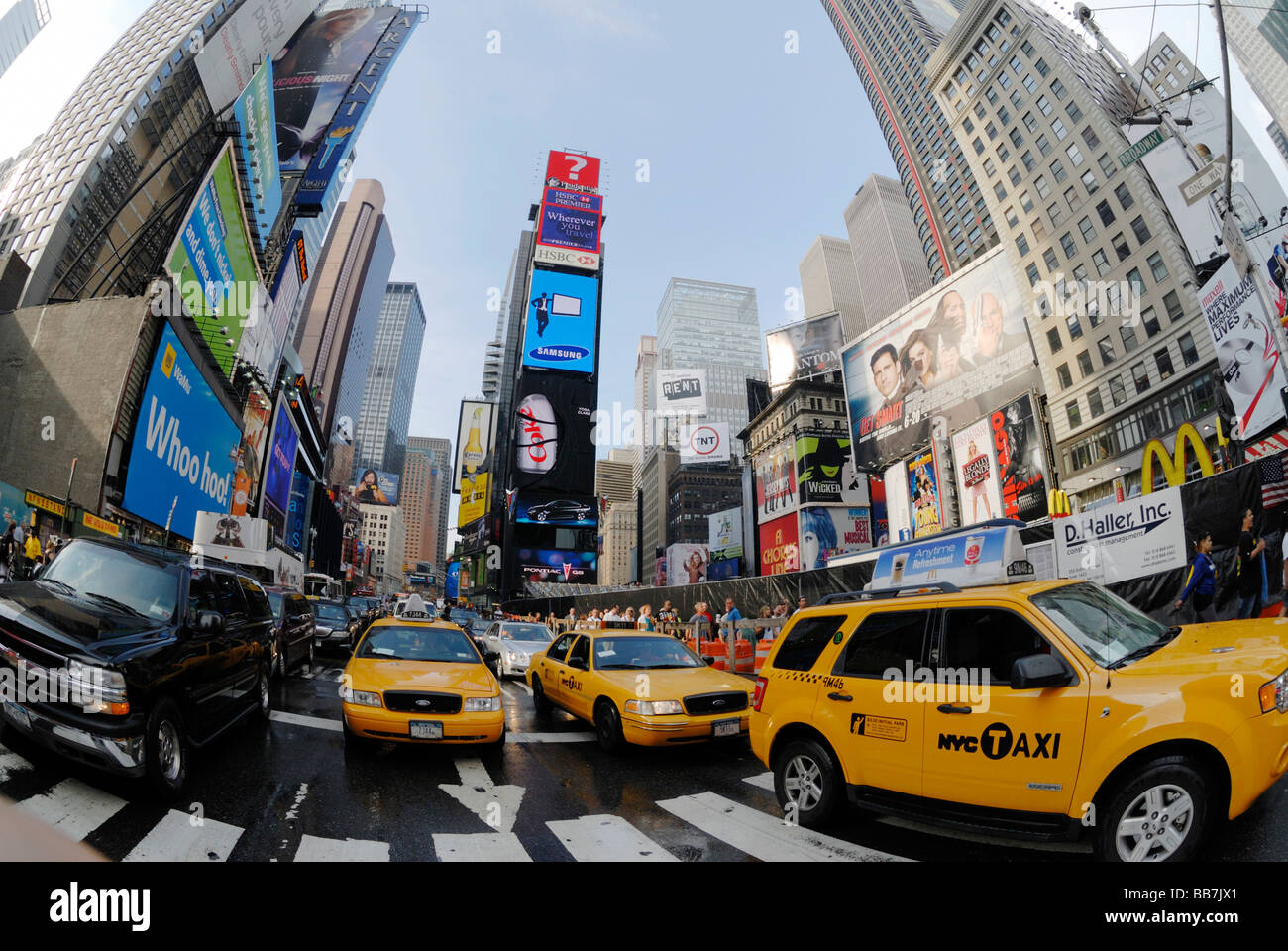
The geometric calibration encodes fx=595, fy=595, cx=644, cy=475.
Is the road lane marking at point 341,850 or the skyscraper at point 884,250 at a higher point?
the skyscraper at point 884,250

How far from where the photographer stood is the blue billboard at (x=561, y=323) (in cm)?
6706

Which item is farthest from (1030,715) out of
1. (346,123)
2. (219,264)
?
(346,123)

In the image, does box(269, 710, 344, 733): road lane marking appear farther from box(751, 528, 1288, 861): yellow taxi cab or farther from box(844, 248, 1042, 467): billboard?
box(844, 248, 1042, 467): billboard

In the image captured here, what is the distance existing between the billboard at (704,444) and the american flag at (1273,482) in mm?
42433

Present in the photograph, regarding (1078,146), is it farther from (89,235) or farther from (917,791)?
(89,235)

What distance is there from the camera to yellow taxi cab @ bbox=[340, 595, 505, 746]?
251 inches

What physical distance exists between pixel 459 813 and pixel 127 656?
2.78 meters

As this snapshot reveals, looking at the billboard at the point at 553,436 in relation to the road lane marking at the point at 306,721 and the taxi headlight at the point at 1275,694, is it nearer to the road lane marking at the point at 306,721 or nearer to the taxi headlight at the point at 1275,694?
the road lane marking at the point at 306,721

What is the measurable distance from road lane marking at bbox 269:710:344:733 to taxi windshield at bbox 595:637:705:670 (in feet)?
11.7

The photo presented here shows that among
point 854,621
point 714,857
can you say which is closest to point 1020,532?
point 854,621

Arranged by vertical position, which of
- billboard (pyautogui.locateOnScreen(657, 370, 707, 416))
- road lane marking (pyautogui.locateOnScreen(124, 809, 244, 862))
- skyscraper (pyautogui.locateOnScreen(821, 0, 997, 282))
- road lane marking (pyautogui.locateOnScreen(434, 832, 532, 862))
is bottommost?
road lane marking (pyautogui.locateOnScreen(434, 832, 532, 862))

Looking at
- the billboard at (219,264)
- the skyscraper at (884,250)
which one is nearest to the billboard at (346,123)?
the billboard at (219,264)

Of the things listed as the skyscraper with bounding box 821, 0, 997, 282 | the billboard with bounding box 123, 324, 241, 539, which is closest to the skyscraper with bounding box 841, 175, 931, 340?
the skyscraper with bounding box 821, 0, 997, 282
